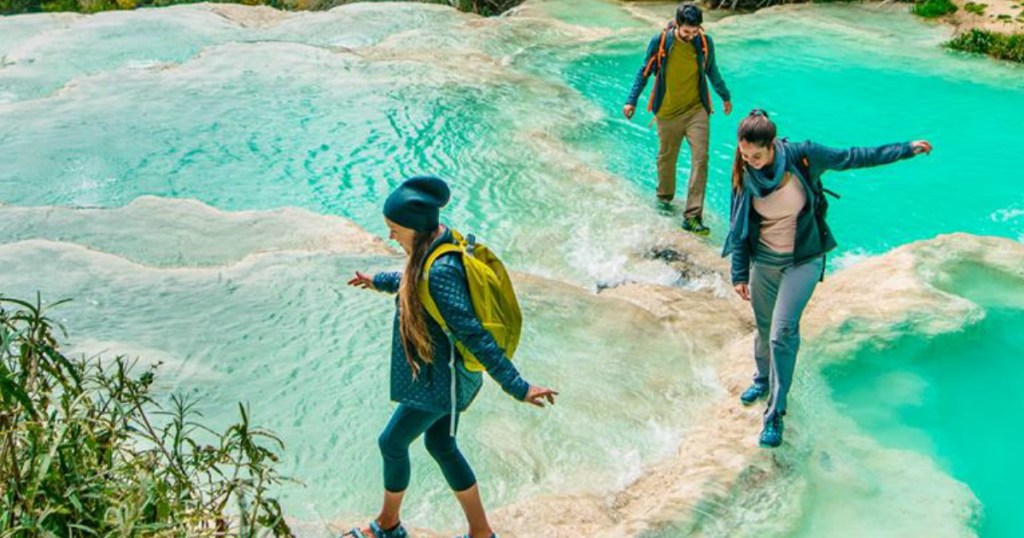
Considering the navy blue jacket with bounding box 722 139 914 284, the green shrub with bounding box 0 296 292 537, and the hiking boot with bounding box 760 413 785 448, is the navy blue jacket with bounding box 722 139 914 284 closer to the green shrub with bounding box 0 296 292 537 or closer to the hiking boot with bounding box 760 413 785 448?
the hiking boot with bounding box 760 413 785 448

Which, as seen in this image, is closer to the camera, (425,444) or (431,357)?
(431,357)

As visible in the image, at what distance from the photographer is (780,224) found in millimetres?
4230

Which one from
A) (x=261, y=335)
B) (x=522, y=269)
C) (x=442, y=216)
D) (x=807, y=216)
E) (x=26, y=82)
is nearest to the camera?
(x=807, y=216)

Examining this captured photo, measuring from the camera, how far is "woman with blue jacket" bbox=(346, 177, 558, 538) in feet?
10.8

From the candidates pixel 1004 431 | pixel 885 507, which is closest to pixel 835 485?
pixel 885 507

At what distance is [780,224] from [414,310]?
169 cm

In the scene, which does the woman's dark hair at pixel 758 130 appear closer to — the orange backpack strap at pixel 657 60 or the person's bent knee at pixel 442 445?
the person's bent knee at pixel 442 445

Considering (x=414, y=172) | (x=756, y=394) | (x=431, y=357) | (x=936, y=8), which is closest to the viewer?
(x=431, y=357)

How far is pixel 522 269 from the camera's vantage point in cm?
650

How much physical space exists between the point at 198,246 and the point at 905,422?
4266 mm

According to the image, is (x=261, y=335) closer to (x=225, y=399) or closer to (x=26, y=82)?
(x=225, y=399)

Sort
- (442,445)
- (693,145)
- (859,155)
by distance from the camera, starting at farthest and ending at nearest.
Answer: (693,145)
(859,155)
(442,445)

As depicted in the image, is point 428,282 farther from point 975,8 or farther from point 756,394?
point 975,8

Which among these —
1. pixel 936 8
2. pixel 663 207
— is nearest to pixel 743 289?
pixel 663 207
